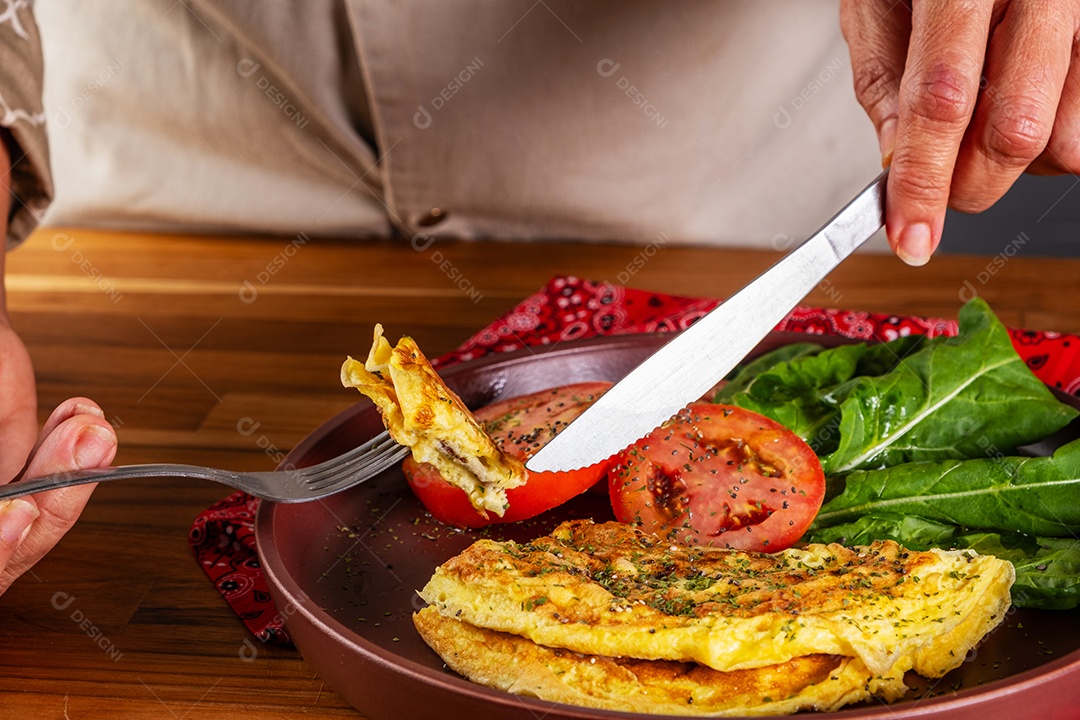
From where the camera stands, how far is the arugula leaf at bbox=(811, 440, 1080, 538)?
1791mm

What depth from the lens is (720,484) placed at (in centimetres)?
182

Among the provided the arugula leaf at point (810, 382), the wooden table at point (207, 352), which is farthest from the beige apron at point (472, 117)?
the arugula leaf at point (810, 382)

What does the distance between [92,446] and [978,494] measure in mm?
1511

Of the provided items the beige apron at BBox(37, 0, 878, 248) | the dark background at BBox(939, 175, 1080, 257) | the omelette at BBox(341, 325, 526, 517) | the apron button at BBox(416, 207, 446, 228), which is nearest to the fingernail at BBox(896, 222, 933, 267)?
the omelette at BBox(341, 325, 526, 517)

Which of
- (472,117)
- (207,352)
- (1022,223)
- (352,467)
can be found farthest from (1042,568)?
(1022,223)

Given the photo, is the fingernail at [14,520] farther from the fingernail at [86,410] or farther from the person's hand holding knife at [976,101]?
the person's hand holding knife at [976,101]

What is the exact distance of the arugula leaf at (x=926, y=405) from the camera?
2.01 metres

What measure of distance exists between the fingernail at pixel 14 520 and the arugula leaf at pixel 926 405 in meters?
1.33

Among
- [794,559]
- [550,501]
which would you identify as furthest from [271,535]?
[794,559]

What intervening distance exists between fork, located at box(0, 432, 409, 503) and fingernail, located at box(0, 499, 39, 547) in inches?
1.8

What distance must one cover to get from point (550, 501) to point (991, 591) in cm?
72

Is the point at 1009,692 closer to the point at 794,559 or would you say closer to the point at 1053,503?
the point at 794,559

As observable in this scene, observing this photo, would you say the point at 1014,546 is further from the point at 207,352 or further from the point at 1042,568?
the point at 207,352

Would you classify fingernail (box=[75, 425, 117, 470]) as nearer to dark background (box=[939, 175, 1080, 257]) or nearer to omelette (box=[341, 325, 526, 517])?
omelette (box=[341, 325, 526, 517])
